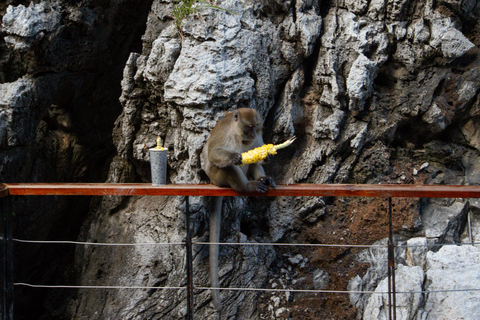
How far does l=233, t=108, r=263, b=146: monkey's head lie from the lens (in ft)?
9.25

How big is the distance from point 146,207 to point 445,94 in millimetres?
3607

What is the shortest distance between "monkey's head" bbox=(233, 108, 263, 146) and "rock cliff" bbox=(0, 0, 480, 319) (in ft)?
3.03

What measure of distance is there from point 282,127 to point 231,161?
1841 millimetres

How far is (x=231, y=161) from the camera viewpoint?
8.52 feet

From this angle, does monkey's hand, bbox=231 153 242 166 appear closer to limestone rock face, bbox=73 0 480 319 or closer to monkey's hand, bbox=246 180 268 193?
monkey's hand, bbox=246 180 268 193

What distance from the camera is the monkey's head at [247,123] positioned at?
111 inches

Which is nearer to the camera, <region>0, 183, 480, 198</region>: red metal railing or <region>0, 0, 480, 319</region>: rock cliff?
<region>0, 183, 480, 198</region>: red metal railing

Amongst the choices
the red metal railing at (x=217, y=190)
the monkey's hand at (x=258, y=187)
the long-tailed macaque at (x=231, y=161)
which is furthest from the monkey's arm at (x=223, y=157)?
the red metal railing at (x=217, y=190)

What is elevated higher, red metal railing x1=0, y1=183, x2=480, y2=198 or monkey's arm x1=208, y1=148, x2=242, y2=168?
monkey's arm x1=208, y1=148, x2=242, y2=168

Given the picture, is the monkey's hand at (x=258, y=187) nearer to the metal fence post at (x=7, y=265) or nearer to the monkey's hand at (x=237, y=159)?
the monkey's hand at (x=237, y=159)

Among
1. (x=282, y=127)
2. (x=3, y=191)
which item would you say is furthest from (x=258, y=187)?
(x=282, y=127)

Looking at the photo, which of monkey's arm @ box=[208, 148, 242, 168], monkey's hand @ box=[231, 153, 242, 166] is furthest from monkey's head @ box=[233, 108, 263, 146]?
monkey's hand @ box=[231, 153, 242, 166]

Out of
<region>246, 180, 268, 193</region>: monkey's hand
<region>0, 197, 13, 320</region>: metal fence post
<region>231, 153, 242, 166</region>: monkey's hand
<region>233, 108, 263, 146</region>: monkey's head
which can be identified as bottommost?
<region>0, 197, 13, 320</region>: metal fence post

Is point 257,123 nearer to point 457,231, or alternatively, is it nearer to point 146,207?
point 146,207
